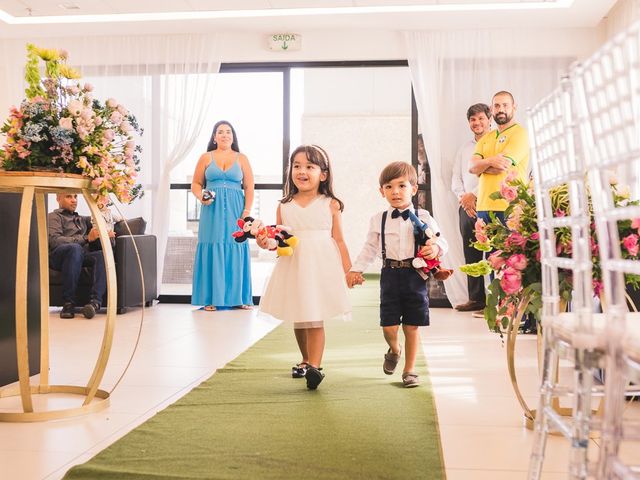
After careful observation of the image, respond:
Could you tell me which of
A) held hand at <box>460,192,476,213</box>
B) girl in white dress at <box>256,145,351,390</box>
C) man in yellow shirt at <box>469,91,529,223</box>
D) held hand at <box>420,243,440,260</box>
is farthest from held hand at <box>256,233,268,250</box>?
held hand at <box>460,192,476,213</box>

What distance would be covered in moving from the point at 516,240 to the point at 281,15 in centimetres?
437

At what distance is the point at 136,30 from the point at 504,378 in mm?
4768

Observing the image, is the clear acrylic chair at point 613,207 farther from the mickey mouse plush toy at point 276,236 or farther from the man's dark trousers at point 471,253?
the man's dark trousers at point 471,253

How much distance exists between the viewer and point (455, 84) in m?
6.56

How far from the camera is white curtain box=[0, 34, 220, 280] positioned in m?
6.82

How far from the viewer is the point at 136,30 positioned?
6.68 metres

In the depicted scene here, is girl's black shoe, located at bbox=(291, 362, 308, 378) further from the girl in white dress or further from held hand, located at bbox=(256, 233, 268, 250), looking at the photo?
held hand, located at bbox=(256, 233, 268, 250)

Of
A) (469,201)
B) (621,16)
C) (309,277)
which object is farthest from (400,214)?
(621,16)

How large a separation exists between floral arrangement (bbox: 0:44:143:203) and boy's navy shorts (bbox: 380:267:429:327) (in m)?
1.18

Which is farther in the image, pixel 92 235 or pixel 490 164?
pixel 92 235

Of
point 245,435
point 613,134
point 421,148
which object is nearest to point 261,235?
point 245,435

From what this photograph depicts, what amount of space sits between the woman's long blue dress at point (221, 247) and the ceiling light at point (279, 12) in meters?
1.24

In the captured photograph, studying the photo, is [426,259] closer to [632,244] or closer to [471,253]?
[632,244]

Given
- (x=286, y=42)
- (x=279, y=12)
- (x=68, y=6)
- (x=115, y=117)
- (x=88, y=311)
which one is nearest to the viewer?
(x=115, y=117)
